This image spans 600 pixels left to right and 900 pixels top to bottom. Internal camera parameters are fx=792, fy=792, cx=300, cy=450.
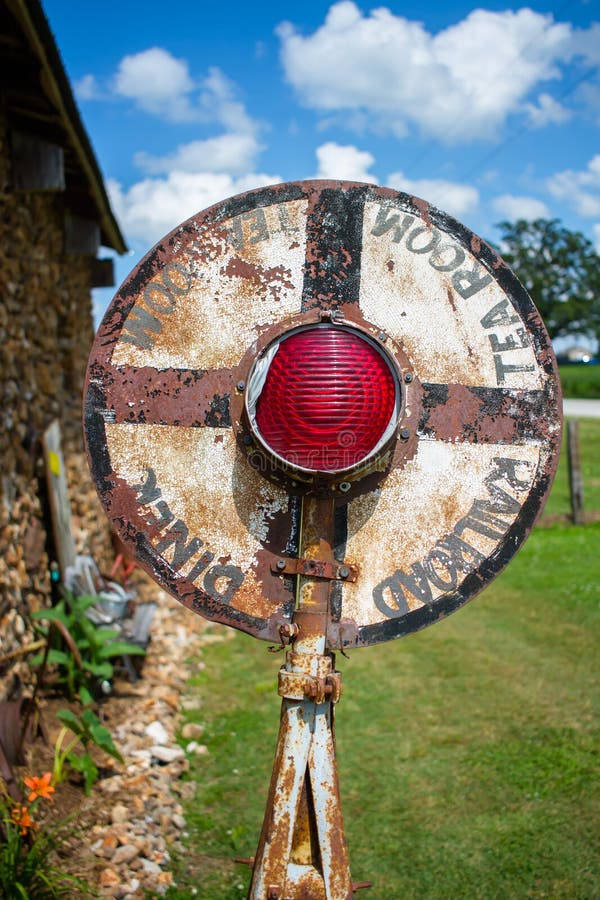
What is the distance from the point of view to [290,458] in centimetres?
158

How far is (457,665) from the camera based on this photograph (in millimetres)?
5250

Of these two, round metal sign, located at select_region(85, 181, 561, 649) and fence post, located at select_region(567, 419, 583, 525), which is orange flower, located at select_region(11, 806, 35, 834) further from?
fence post, located at select_region(567, 419, 583, 525)

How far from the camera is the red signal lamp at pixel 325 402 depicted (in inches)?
60.6

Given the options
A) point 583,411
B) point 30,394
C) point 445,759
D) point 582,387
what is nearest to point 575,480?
point 445,759

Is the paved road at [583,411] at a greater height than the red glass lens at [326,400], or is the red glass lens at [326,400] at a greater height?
the paved road at [583,411]

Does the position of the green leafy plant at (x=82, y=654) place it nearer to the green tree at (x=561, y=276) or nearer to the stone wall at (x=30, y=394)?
the stone wall at (x=30, y=394)

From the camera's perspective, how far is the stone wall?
163 inches

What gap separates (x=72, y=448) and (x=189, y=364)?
4783 millimetres

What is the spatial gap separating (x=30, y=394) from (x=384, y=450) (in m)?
3.71

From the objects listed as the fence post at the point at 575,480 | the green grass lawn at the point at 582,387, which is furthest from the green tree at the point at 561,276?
the fence post at the point at 575,480

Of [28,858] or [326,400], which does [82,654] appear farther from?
[326,400]

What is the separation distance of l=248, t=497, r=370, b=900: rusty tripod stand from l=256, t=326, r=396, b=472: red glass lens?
0.79ft

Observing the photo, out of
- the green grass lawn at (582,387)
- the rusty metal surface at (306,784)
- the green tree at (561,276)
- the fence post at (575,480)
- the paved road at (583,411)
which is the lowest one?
the rusty metal surface at (306,784)

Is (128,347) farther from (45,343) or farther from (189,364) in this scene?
(45,343)
